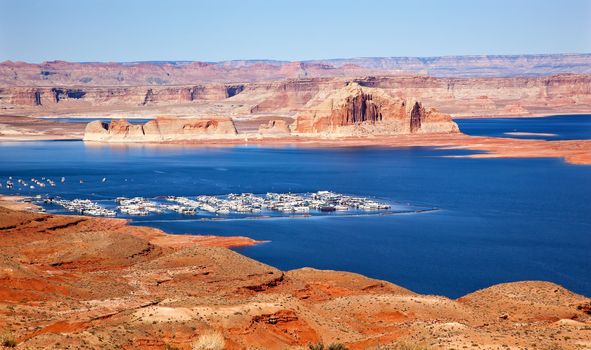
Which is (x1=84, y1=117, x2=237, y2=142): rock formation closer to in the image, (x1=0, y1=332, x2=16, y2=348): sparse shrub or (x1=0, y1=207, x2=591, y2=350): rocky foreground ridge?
(x1=0, y1=207, x2=591, y2=350): rocky foreground ridge

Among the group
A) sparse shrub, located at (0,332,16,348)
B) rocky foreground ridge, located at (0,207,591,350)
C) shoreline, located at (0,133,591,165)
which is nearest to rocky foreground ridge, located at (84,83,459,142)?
shoreline, located at (0,133,591,165)

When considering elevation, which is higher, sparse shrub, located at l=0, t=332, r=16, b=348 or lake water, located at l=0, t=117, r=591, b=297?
sparse shrub, located at l=0, t=332, r=16, b=348

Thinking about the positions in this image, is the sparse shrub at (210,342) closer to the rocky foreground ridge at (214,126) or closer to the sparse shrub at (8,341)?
the sparse shrub at (8,341)

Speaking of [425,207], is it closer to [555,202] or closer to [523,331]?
[555,202]

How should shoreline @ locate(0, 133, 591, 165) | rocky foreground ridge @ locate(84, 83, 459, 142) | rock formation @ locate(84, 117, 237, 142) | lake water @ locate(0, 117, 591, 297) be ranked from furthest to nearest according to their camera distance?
rocky foreground ridge @ locate(84, 83, 459, 142) → rock formation @ locate(84, 117, 237, 142) → shoreline @ locate(0, 133, 591, 165) → lake water @ locate(0, 117, 591, 297)

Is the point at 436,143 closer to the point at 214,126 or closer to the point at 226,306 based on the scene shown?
the point at 214,126

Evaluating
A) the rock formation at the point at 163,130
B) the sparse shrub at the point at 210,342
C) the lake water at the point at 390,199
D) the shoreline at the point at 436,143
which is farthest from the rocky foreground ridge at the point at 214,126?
the sparse shrub at the point at 210,342

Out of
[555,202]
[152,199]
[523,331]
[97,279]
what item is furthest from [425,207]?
[523,331]
